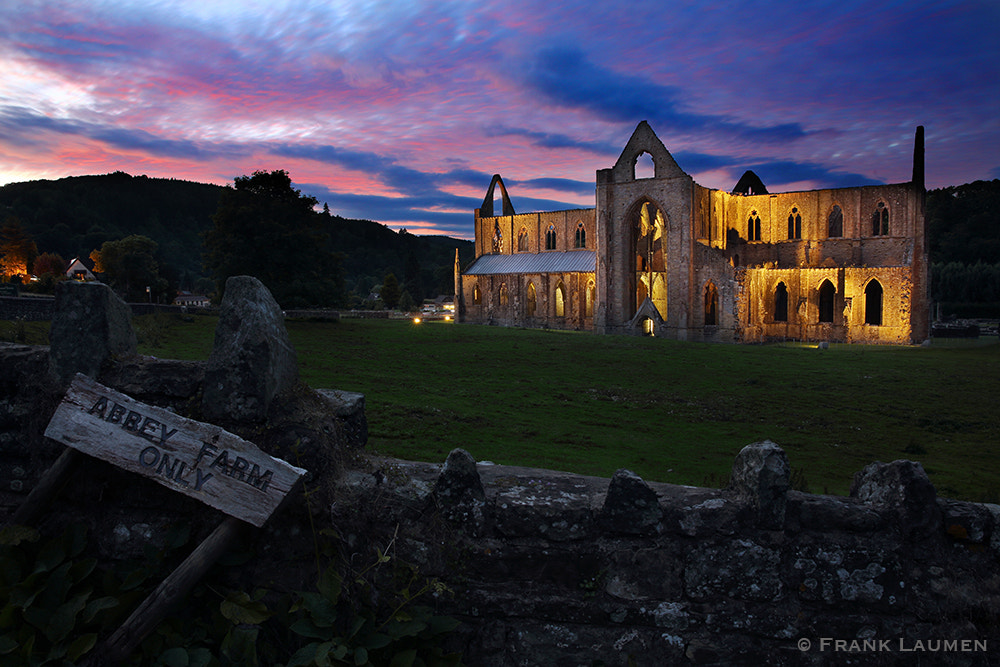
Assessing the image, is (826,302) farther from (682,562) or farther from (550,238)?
(682,562)

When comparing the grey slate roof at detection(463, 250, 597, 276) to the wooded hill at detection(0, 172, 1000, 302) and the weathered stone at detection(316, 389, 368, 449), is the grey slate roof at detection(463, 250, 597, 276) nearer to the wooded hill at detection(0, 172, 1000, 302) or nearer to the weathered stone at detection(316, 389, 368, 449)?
the wooded hill at detection(0, 172, 1000, 302)

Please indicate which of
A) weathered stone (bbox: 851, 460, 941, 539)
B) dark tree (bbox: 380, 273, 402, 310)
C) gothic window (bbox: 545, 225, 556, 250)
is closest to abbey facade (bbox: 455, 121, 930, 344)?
gothic window (bbox: 545, 225, 556, 250)

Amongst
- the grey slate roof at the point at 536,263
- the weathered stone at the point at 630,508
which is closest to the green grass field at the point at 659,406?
the weathered stone at the point at 630,508

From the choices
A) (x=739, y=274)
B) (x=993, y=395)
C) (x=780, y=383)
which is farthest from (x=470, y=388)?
(x=739, y=274)

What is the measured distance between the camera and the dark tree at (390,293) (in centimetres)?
9556

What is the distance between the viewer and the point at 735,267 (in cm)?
5347

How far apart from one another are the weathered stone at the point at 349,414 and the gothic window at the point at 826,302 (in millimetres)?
56471

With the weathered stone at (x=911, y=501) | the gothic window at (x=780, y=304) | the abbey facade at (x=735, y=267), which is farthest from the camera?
the gothic window at (x=780, y=304)

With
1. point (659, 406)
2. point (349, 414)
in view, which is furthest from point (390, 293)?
point (349, 414)

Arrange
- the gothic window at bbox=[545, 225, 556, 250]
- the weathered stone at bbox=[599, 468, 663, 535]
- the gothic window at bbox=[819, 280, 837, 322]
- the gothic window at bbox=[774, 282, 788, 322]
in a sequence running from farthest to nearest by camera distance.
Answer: the gothic window at bbox=[545, 225, 556, 250]
the gothic window at bbox=[774, 282, 788, 322]
the gothic window at bbox=[819, 280, 837, 322]
the weathered stone at bbox=[599, 468, 663, 535]

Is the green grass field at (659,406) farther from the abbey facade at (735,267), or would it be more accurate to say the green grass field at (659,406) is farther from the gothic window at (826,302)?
the gothic window at (826,302)

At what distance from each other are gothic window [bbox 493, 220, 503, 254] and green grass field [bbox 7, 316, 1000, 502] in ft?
149

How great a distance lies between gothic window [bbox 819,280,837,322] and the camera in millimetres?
52875

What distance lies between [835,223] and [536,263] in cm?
3077
